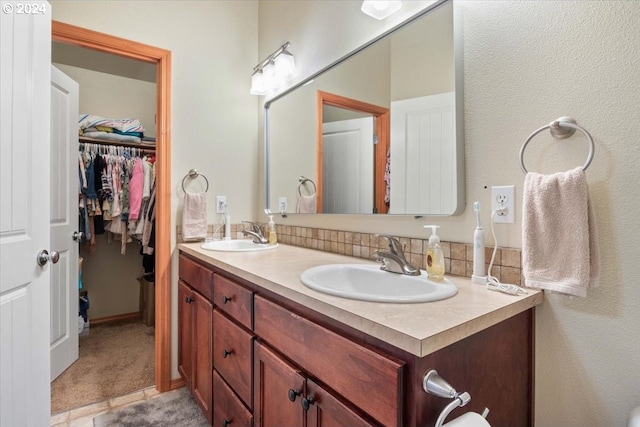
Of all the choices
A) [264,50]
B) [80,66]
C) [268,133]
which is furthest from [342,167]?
[80,66]

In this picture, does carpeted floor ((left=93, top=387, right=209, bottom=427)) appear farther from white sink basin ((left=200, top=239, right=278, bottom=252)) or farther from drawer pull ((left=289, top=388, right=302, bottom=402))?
drawer pull ((left=289, top=388, right=302, bottom=402))

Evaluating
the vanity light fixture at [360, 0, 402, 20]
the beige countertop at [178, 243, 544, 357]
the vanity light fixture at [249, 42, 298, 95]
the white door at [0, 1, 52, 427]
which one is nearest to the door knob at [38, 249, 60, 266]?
the white door at [0, 1, 52, 427]

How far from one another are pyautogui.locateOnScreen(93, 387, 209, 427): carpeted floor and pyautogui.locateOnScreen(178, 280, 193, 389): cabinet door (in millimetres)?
113

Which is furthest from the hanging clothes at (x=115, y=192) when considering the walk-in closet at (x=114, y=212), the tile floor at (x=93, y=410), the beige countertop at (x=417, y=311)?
the beige countertop at (x=417, y=311)

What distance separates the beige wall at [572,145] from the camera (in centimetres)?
75

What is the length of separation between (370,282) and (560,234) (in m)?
0.58

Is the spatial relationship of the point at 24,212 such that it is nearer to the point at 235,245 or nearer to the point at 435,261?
the point at 235,245

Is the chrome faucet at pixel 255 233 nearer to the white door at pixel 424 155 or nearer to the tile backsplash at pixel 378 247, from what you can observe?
the tile backsplash at pixel 378 247

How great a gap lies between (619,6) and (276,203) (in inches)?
68.1

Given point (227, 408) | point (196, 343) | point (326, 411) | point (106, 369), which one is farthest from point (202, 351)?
point (106, 369)

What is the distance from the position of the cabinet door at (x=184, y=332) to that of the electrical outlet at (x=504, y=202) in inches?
58.1

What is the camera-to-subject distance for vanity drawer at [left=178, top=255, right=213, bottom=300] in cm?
147

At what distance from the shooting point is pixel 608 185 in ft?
2.54

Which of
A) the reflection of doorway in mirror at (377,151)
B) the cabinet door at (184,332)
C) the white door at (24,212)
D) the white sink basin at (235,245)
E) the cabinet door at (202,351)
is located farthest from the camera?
the white sink basin at (235,245)
